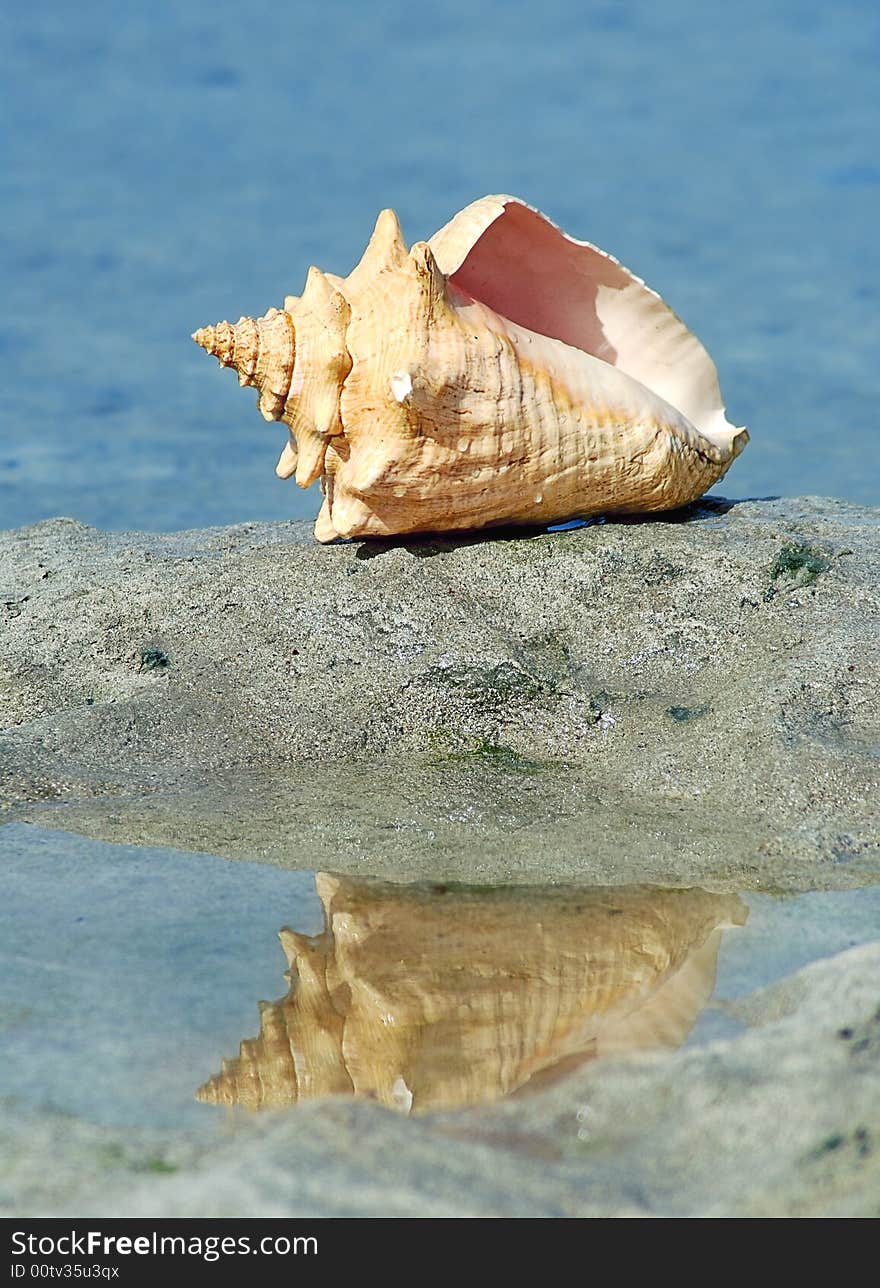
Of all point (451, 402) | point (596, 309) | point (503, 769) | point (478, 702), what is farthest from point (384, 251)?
point (503, 769)

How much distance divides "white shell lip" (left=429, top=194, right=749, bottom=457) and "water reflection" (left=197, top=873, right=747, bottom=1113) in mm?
2083

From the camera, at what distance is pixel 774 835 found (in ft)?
9.08

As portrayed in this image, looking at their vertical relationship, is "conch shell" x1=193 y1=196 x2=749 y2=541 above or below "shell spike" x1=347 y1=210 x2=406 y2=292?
below

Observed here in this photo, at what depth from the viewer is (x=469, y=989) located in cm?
224

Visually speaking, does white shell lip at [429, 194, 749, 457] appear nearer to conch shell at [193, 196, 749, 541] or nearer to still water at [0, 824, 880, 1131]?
conch shell at [193, 196, 749, 541]

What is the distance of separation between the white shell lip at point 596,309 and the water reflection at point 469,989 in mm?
2083

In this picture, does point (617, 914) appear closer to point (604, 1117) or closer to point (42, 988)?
point (604, 1117)

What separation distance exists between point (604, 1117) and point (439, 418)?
2195 mm

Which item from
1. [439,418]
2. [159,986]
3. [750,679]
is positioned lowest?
[159,986]

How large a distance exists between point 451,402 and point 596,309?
0.94 meters

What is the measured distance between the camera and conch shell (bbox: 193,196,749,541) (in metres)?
3.64

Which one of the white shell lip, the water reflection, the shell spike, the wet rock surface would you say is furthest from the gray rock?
the shell spike

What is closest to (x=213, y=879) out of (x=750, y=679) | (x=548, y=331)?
(x=750, y=679)

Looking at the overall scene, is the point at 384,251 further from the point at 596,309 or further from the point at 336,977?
the point at 336,977
